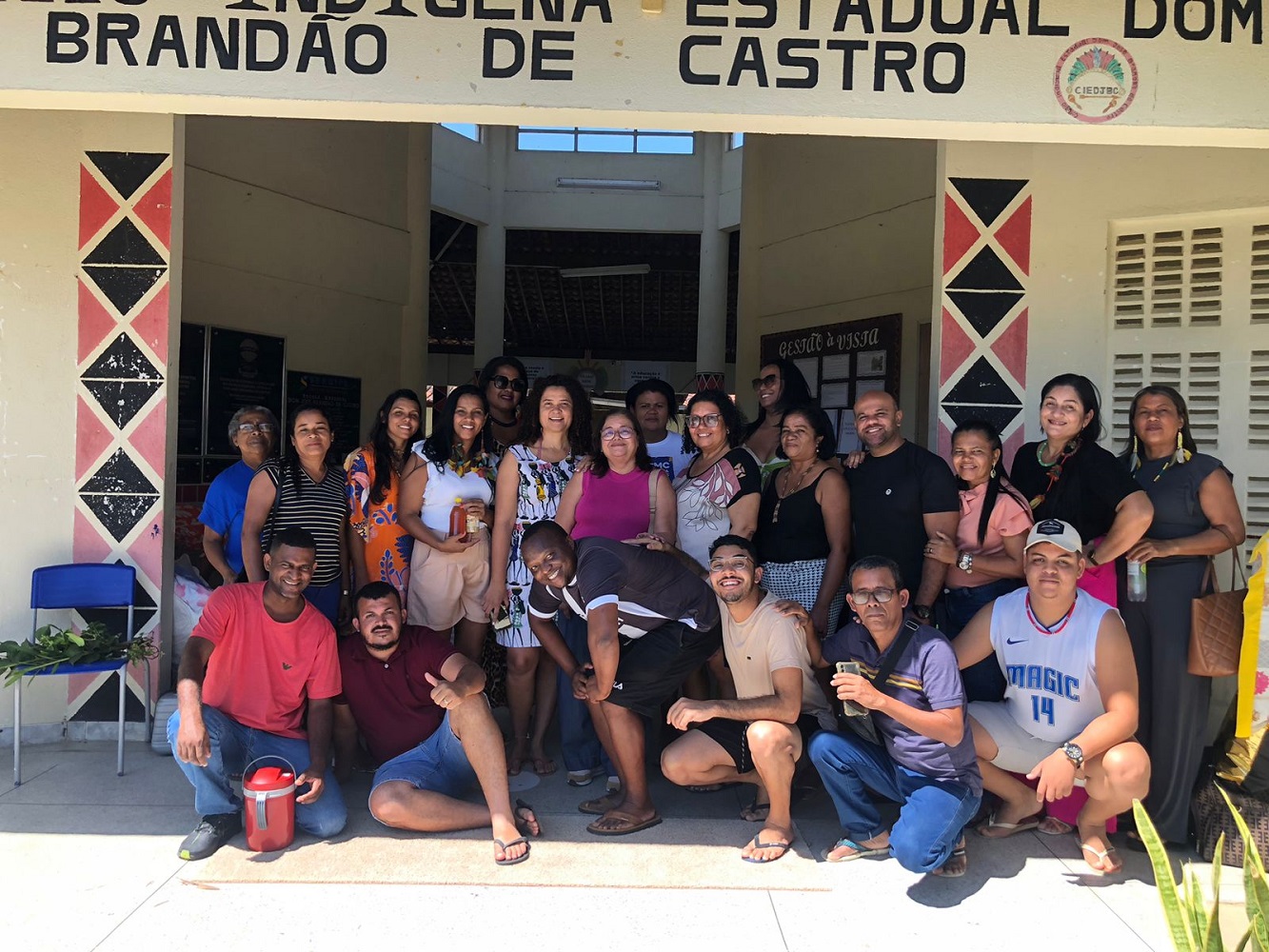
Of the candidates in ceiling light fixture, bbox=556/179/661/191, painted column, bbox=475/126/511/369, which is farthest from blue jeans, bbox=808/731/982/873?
ceiling light fixture, bbox=556/179/661/191

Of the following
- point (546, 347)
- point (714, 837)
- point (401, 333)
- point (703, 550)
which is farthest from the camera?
point (546, 347)

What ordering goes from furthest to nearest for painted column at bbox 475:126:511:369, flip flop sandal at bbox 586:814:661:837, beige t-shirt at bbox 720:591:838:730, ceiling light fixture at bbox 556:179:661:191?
ceiling light fixture at bbox 556:179:661:191 → painted column at bbox 475:126:511:369 → flip flop sandal at bbox 586:814:661:837 → beige t-shirt at bbox 720:591:838:730

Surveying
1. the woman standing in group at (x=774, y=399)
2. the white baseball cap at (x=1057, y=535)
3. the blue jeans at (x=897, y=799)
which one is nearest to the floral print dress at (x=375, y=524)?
the woman standing in group at (x=774, y=399)

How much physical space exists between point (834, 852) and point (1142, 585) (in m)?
1.56

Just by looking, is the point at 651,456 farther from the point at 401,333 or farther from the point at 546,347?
the point at 546,347

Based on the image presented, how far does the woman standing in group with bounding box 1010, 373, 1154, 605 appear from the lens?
3701mm

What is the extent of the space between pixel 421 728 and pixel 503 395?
1690mm

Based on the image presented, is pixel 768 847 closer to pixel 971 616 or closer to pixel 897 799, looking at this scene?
pixel 897 799

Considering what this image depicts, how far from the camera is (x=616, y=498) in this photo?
13.8 ft

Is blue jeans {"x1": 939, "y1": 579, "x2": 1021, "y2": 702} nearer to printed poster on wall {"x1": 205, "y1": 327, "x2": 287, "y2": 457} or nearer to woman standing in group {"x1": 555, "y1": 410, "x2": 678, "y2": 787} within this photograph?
woman standing in group {"x1": 555, "y1": 410, "x2": 678, "y2": 787}

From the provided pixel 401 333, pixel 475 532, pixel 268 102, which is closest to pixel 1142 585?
pixel 475 532

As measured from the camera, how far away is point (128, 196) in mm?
4785

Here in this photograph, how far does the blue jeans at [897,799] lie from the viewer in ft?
11.0

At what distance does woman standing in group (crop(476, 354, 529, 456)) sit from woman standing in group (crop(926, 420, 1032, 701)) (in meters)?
2.12
